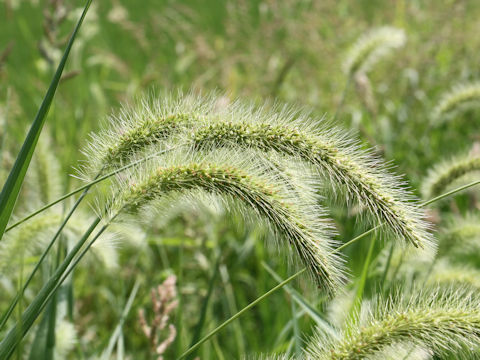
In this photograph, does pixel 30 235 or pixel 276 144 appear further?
pixel 30 235

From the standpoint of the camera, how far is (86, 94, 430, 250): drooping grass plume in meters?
1.49

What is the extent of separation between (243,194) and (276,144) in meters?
0.18

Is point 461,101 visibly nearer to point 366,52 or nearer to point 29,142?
point 366,52

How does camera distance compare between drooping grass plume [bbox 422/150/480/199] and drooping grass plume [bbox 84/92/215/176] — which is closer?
drooping grass plume [bbox 84/92/215/176]

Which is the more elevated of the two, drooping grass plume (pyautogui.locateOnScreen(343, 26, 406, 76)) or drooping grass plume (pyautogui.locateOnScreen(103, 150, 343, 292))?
drooping grass plume (pyautogui.locateOnScreen(343, 26, 406, 76))

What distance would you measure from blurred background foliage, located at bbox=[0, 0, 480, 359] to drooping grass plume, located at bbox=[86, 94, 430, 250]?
351mm

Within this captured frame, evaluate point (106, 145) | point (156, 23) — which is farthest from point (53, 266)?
point (156, 23)

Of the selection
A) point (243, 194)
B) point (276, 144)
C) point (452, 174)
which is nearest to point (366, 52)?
point (452, 174)

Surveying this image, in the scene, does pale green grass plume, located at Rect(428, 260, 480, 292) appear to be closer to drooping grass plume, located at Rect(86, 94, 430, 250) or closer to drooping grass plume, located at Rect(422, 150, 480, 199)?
drooping grass plume, located at Rect(422, 150, 480, 199)

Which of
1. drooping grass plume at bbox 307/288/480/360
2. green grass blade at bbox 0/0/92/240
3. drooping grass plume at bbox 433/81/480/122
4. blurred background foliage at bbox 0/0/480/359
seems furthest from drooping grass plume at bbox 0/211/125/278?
drooping grass plume at bbox 433/81/480/122

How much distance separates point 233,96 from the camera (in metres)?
4.87

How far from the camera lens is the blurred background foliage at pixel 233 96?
115 inches

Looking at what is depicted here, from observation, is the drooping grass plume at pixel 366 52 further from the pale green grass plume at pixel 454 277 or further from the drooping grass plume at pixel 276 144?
the drooping grass plume at pixel 276 144

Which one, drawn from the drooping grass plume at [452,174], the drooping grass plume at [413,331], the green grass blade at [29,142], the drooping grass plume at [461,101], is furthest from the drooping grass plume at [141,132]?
the drooping grass plume at [461,101]
